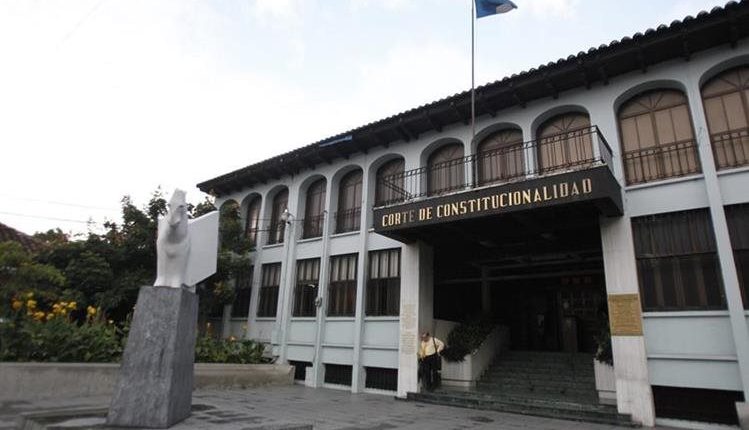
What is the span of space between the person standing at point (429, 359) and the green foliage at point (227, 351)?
583 cm

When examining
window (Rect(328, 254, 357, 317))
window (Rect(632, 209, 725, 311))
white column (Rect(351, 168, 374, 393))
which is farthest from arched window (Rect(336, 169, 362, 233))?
window (Rect(632, 209, 725, 311))

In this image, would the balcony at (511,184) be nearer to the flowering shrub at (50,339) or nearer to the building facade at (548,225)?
the building facade at (548,225)

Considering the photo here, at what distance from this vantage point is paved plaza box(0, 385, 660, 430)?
310 inches

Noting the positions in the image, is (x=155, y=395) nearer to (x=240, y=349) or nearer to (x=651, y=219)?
(x=240, y=349)

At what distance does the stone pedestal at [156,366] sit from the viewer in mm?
6680

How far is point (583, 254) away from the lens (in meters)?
14.3

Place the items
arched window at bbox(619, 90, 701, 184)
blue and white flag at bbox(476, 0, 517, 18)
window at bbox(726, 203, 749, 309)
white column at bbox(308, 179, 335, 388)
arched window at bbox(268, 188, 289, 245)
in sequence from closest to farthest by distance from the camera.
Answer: window at bbox(726, 203, 749, 309) → arched window at bbox(619, 90, 701, 184) → blue and white flag at bbox(476, 0, 517, 18) → white column at bbox(308, 179, 335, 388) → arched window at bbox(268, 188, 289, 245)

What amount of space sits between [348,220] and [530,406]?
9.20m

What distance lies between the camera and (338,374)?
1570cm

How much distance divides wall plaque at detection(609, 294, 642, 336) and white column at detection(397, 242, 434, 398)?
5140 millimetres

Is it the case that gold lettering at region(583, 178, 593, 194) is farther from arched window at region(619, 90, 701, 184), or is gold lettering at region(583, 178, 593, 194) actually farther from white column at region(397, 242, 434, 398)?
white column at region(397, 242, 434, 398)

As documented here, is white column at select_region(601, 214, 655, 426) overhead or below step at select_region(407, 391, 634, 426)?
overhead

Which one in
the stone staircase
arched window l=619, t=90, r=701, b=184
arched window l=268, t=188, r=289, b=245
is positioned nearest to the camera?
the stone staircase

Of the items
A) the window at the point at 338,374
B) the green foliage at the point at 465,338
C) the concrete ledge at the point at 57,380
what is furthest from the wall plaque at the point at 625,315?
the concrete ledge at the point at 57,380
